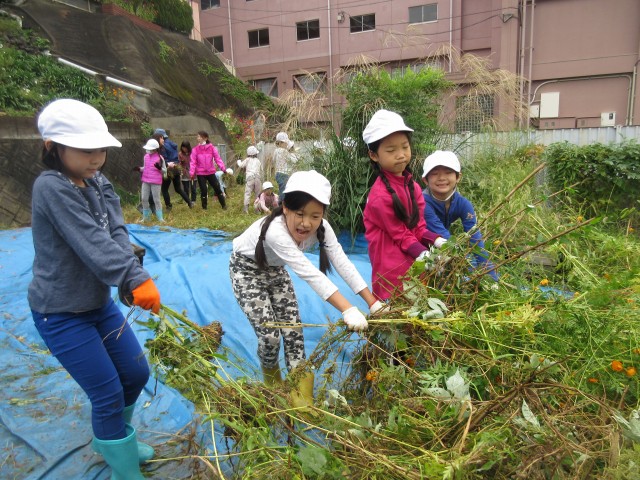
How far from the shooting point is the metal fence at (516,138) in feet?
20.0

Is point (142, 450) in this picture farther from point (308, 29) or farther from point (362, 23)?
point (308, 29)

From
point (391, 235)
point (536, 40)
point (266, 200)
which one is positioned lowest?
point (266, 200)

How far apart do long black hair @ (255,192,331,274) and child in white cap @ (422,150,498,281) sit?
74 centimetres

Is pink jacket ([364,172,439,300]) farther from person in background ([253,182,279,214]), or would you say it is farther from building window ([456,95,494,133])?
person in background ([253,182,279,214])

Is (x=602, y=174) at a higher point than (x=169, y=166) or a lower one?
lower

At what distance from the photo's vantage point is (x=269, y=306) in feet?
7.63

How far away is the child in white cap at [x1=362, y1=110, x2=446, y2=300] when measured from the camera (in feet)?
7.68

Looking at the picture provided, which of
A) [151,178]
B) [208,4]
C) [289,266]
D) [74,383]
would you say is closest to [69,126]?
[289,266]

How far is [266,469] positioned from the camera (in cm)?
134

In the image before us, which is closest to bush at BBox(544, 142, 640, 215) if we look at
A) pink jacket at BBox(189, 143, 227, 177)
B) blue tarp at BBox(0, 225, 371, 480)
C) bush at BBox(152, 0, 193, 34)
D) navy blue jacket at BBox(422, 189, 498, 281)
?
blue tarp at BBox(0, 225, 371, 480)

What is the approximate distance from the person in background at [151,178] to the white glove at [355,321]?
643 cm

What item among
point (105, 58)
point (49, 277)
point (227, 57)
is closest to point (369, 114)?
point (49, 277)

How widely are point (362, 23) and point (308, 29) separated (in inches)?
106

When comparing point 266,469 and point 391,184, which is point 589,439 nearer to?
point 266,469
